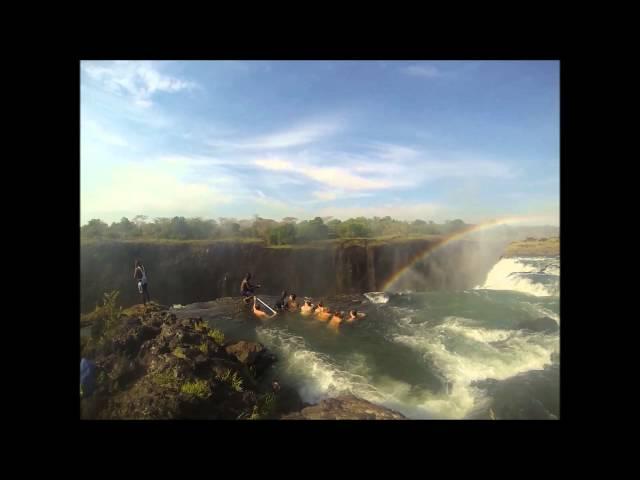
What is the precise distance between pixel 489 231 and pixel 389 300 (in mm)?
4512

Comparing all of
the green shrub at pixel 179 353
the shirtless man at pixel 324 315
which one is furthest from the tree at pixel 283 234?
the green shrub at pixel 179 353

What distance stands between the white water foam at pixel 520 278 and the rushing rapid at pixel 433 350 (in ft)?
0.17

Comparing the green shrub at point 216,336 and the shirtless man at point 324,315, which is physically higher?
the green shrub at point 216,336

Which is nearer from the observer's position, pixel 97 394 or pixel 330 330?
pixel 97 394

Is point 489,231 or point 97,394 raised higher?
point 489,231

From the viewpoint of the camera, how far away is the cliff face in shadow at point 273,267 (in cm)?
673

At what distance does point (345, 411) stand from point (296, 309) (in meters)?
4.02

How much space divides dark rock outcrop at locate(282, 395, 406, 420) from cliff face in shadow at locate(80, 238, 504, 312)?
4.29m

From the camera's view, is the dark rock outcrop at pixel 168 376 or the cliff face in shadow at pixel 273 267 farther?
the cliff face in shadow at pixel 273 267

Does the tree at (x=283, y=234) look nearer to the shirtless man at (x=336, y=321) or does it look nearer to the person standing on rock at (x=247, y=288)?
the person standing on rock at (x=247, y=288)

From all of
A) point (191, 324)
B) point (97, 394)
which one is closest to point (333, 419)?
point (191, 324)

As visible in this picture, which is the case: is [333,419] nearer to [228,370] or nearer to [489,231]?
[228,370]

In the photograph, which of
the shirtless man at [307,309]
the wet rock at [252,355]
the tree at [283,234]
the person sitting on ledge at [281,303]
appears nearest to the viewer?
the wet rock at [252,355]

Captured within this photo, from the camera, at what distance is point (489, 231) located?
9.80 m
